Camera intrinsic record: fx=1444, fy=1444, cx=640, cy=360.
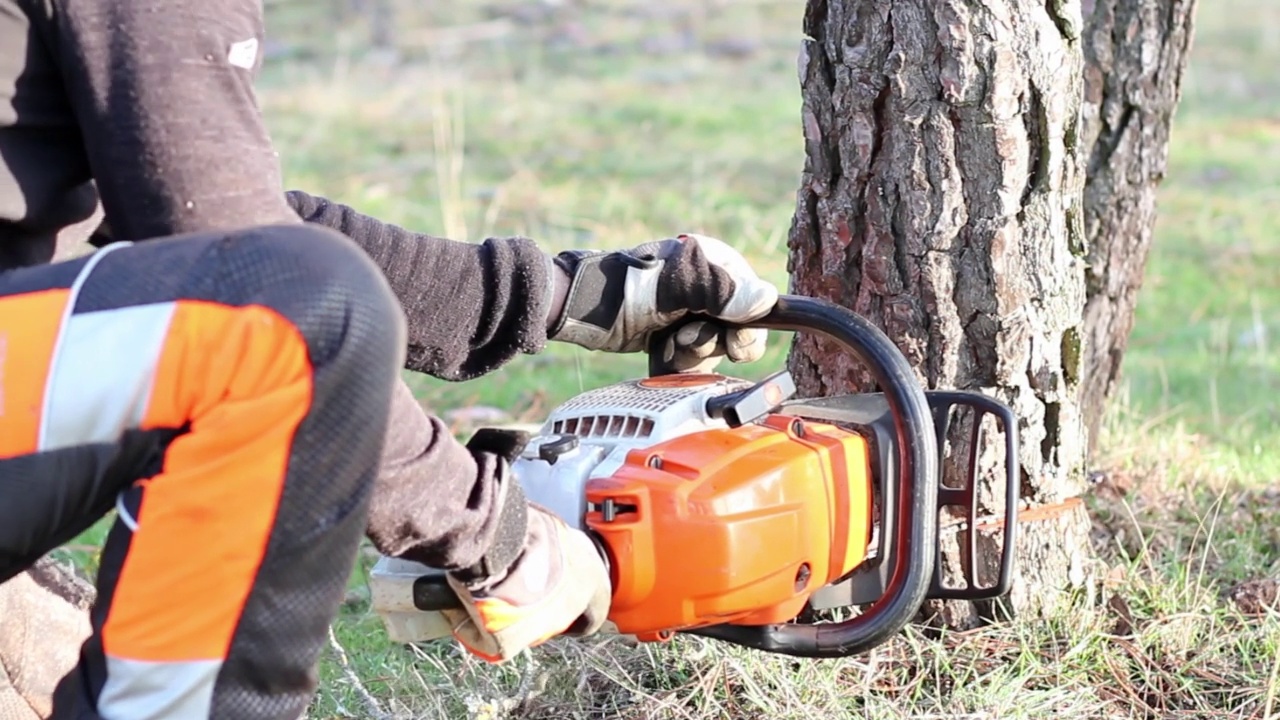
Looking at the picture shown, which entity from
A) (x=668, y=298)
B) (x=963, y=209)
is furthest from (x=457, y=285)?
(x=963, y=209)

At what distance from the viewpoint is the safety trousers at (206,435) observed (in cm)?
146

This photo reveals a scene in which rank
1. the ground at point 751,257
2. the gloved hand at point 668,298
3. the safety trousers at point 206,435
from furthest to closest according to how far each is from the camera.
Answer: the ground at point 751,257
the gloved hand at point 668,298
the safety trousers at point 206,435

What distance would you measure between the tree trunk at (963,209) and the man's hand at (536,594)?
2.52 ft

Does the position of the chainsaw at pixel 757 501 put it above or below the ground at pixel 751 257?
above

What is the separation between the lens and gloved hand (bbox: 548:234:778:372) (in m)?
2.24

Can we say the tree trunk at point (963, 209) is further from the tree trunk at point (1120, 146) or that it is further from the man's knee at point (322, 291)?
the man's knee at point (322, 291)

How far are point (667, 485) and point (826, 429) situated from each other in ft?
1.03

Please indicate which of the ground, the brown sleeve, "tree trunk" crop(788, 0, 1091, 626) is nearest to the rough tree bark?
"tree trunk" crop(788, 0, 1091, 626)

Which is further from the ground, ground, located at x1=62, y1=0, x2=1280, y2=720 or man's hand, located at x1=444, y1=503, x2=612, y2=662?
man's hand, located at x1=444, y1=503, x2=612, y2=662

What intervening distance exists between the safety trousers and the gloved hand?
788 millimetres

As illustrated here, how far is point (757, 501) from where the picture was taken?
1.97 meters

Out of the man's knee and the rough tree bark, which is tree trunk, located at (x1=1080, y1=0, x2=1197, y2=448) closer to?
the rough tree bark

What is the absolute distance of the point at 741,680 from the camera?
7.74ft

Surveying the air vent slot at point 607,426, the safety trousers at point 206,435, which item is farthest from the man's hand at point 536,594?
the safety trousers at point 206,435
